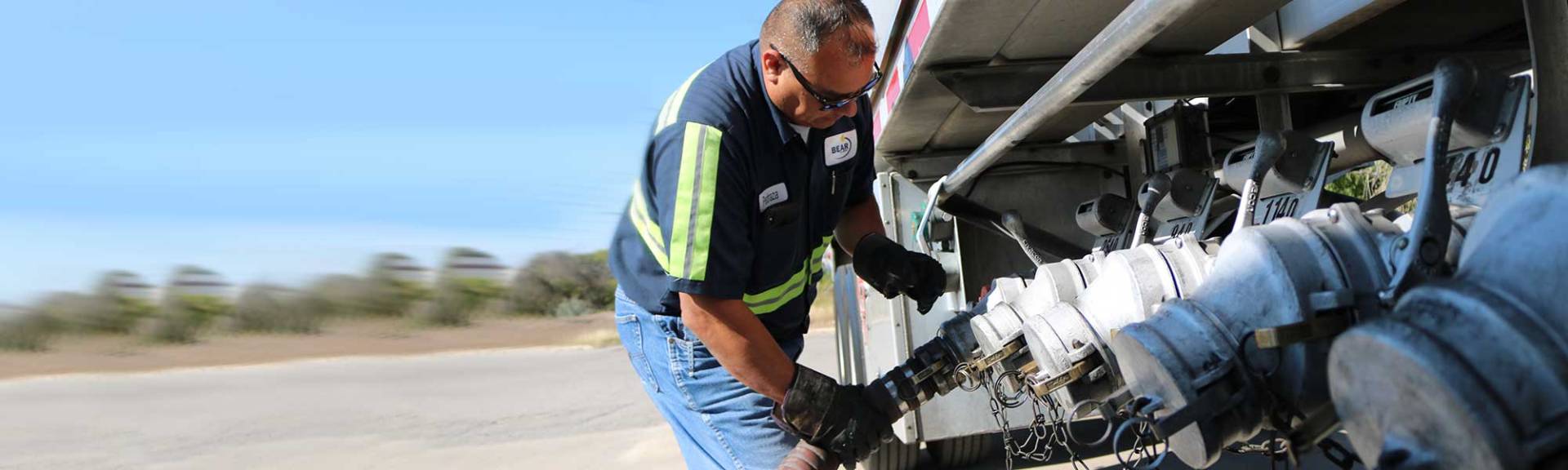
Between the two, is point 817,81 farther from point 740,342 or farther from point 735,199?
point 740,342

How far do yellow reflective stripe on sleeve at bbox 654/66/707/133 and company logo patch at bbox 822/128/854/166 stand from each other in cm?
38

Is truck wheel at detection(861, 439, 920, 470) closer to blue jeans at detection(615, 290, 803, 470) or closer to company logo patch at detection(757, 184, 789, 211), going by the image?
blue jeans at detection(615, 290, 803, 470)

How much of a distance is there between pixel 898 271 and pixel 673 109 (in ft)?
2.97

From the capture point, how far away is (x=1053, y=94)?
6.81 feet

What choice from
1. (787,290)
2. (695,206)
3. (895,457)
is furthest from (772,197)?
(895,457)

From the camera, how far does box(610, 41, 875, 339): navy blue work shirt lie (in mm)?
2447

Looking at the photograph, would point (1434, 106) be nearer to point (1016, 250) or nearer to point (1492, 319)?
point (1492, 319)

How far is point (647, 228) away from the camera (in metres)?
2.73

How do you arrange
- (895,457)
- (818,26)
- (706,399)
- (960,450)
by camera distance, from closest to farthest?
(818,26), (706,399), (895,457), (960,450)

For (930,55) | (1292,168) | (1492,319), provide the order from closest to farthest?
1. (1492,319)
2. (1292,168)
3. (930,55)

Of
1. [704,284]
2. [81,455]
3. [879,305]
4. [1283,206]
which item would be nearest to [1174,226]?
[1283,206]

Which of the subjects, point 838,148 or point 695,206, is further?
point 838,148

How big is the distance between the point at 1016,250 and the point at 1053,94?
227 cm

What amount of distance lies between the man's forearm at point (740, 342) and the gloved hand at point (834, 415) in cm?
4
